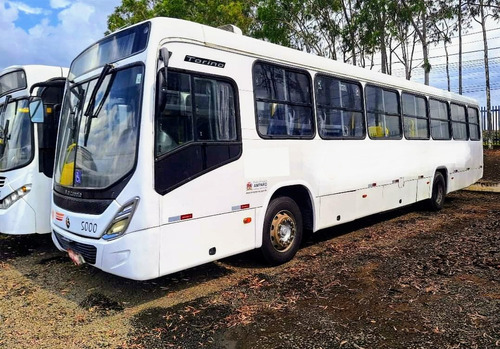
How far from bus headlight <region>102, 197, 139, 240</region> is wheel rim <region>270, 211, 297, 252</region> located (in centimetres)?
212

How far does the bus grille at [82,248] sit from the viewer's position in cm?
435

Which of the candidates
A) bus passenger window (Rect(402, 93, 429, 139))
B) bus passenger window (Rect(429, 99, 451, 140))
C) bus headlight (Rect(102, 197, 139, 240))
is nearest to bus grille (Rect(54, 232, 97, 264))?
bus headlight (Rect(102, 197, 139, 240))

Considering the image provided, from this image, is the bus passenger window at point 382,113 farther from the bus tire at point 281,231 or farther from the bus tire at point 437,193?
the bus tire at point 281,231

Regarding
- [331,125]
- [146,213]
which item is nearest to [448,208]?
[331,125]

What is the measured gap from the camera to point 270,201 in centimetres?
553

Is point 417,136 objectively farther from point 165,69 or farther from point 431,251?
point 165,69

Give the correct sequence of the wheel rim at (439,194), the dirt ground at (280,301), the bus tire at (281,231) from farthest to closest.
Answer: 1. the wheel rim at (439,194)
2. the bus tire at (281,231)
3. the dirt ground at (280,301)

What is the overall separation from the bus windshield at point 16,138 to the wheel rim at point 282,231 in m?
4.11

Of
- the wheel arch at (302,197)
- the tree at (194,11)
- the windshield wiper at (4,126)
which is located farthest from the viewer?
the tree at (194,11)

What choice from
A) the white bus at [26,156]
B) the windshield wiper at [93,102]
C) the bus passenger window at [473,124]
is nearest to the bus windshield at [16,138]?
the white bus at [26,156]

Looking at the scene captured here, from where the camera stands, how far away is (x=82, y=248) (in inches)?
177

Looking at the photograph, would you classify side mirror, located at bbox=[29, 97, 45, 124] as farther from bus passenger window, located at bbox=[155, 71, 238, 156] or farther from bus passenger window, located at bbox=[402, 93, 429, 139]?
bus passenger window, located at bbox=[402, 93, 429, 139]

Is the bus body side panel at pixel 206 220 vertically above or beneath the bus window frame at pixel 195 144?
beneath

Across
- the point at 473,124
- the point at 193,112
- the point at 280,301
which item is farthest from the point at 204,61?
the point at 473,124
